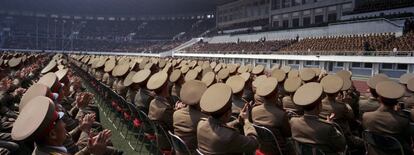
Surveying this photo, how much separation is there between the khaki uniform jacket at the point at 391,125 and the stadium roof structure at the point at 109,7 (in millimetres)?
71000

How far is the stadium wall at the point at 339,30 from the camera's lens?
3331cm

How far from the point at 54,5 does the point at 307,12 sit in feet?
190

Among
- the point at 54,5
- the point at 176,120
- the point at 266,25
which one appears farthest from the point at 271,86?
the point at 54,5

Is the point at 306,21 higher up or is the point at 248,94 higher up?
the point at 306,21

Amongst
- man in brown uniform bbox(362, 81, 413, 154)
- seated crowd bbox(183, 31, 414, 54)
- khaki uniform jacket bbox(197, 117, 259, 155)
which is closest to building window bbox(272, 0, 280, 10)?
seated crowd bbox(183, 31, 414, 54)

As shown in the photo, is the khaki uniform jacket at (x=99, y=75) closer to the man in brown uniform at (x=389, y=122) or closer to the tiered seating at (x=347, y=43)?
the man in brown uniform at (x=389, y=122)

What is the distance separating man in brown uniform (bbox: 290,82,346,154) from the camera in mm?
4863

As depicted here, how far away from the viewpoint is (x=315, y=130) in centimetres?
488

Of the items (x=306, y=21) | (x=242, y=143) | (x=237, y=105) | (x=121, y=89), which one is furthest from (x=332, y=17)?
(x=242, y=143)

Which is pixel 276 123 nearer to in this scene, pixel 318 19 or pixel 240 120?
pixel 240 120

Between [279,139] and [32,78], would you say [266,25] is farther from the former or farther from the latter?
[279,139]

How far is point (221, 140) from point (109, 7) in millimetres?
87339

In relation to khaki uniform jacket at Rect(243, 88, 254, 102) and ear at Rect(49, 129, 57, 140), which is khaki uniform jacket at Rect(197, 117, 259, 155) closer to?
ear at Rect(49, 129, 57, 140)

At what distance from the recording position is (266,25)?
5909 cm
